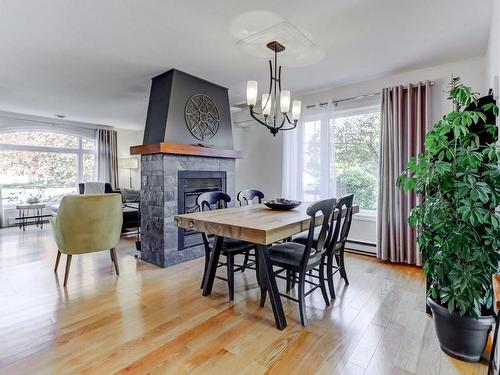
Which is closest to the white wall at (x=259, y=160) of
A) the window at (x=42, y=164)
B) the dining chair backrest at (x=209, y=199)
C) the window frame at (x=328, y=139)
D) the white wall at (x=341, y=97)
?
the white wall at (x=341, y=97)

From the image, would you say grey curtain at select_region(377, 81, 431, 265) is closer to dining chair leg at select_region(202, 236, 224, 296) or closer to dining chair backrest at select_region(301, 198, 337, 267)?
dining chair backrest at select_region(301, 198, 337, 267)

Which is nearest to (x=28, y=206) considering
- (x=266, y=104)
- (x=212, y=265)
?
(x=212, y=265)

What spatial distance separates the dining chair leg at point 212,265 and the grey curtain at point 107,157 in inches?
231

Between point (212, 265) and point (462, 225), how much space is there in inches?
76.6

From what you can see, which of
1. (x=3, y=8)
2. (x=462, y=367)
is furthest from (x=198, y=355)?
(x=3, y=8)

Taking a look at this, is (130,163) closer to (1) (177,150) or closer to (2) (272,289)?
(1) (177,150)

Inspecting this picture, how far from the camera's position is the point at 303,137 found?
4.41 metres

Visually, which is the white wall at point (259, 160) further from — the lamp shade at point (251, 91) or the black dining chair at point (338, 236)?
the lamp shade at point (251, 91)

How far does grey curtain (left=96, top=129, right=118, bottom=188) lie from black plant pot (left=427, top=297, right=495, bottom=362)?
7549 mm

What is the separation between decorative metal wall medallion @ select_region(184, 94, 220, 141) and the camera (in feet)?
12.2

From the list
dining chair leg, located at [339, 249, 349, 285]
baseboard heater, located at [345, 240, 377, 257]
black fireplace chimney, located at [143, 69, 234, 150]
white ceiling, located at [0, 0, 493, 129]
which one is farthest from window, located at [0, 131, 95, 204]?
dining chair leg, located at [339, 249, 349, 285]

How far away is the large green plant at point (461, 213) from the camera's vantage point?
1.56 metres

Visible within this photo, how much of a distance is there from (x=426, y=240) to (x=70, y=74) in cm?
446

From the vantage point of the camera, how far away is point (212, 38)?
269 cm
